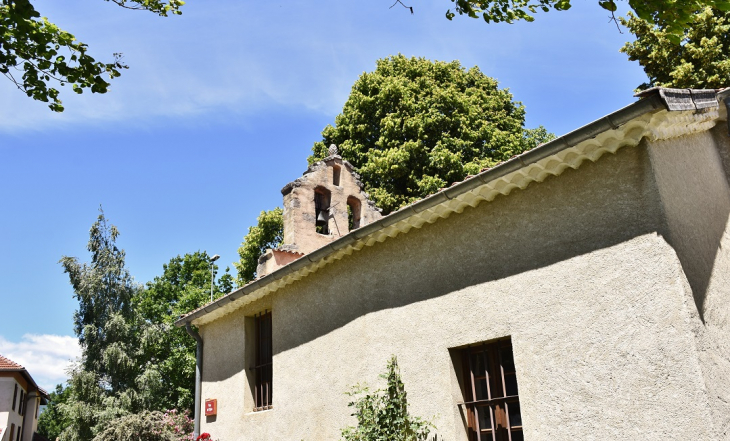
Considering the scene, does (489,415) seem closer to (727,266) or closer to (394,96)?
(727,266)

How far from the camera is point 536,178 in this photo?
20.9 feet

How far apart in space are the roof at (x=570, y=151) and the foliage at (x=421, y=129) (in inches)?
466

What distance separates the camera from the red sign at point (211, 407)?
37.0 feet

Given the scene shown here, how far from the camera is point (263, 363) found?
1066cm

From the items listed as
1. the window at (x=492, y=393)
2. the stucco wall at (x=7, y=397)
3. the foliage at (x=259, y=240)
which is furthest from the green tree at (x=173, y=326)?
the window at (x=492, y=393)

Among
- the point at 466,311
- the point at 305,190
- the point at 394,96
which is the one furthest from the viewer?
the point at 394,96

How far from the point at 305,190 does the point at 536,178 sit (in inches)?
316

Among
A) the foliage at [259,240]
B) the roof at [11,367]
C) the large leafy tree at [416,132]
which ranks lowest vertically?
the roof at [11,367]

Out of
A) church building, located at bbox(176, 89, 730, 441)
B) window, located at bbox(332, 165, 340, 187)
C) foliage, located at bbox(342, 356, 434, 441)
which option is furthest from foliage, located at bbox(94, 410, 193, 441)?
window, located at bbox(332, 165, 340, 187)

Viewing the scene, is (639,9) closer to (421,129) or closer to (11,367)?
(421,129)

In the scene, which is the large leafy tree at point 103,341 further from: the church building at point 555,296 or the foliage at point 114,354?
the church building at point 555,296

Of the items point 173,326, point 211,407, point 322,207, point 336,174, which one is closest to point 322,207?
point 322,207

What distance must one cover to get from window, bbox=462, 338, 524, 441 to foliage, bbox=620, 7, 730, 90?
10.2 metres

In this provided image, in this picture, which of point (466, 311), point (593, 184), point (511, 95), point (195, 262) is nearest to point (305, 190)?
point (466, 311)
